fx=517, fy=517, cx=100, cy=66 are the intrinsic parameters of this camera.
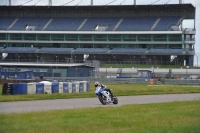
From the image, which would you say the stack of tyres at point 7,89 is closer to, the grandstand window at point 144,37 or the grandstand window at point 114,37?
the grandstand window at point 144,37

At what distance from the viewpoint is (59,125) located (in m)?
16.2

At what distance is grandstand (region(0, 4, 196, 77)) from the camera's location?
318 ft

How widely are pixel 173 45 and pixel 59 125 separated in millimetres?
83307

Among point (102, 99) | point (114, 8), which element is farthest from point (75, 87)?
point (114, 8)

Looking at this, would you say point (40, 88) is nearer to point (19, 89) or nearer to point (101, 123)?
point (19, 89)

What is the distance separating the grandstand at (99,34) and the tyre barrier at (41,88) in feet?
169

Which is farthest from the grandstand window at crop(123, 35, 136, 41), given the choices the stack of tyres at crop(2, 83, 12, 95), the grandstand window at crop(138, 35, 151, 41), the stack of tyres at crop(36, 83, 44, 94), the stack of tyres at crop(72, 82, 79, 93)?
the stack of tyres at crop(2, 83, 12, 95)

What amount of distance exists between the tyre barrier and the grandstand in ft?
169

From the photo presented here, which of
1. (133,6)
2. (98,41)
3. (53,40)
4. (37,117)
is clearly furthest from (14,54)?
(37,117)

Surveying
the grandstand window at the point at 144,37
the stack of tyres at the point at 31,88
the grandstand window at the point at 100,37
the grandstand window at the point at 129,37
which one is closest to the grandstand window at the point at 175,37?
the grandstand window at the point at 144,37

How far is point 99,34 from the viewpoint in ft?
333

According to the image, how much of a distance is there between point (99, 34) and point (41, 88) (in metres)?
62.4

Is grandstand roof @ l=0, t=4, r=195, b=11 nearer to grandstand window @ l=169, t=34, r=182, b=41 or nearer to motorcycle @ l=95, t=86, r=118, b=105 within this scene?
grandstand window @ l=169, t=34, r=182, b=41

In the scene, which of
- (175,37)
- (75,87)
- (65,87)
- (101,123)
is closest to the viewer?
(101,123)
